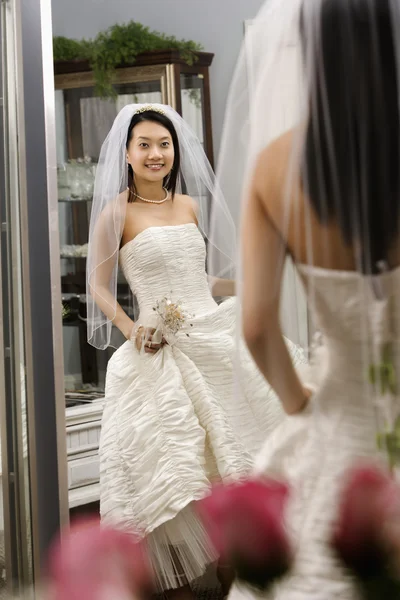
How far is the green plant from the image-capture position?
6.32 ft

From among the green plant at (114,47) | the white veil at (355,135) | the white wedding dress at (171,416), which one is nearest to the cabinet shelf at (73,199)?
the white wedding dress at (171,416)

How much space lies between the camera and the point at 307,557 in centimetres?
79

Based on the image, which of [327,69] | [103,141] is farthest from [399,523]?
[103,141]

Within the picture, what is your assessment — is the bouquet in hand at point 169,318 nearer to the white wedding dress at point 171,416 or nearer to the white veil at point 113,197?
the white wedding dress at point 171,416

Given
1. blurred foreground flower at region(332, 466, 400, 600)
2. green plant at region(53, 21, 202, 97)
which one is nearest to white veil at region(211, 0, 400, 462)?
blurred foreground flower at region(332, 466, 400, 600)

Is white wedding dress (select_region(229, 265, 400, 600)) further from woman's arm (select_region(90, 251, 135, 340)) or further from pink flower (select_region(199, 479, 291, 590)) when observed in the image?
woman's arm (select_region(90, 251, 135, 340))

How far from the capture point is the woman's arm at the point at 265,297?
2.74 ft

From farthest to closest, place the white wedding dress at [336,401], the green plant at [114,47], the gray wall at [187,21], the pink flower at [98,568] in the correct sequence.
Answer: the green plant at [114,47], the gray wall at [187,21], the white wedding dress at [336,401], the pink flower at [98,568]

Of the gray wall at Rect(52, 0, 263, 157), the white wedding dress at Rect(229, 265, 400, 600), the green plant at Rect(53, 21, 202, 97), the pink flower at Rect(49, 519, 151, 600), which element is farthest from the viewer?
the green plant at Rect(53, 21, 202, 97)

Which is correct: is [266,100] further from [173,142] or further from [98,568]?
[173,142]

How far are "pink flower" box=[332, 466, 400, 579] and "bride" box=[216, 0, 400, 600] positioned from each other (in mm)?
343

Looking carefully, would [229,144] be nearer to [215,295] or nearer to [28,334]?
[215,295]

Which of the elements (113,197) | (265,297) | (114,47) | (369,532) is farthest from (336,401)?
(114,47)

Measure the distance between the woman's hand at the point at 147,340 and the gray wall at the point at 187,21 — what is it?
48 cm
